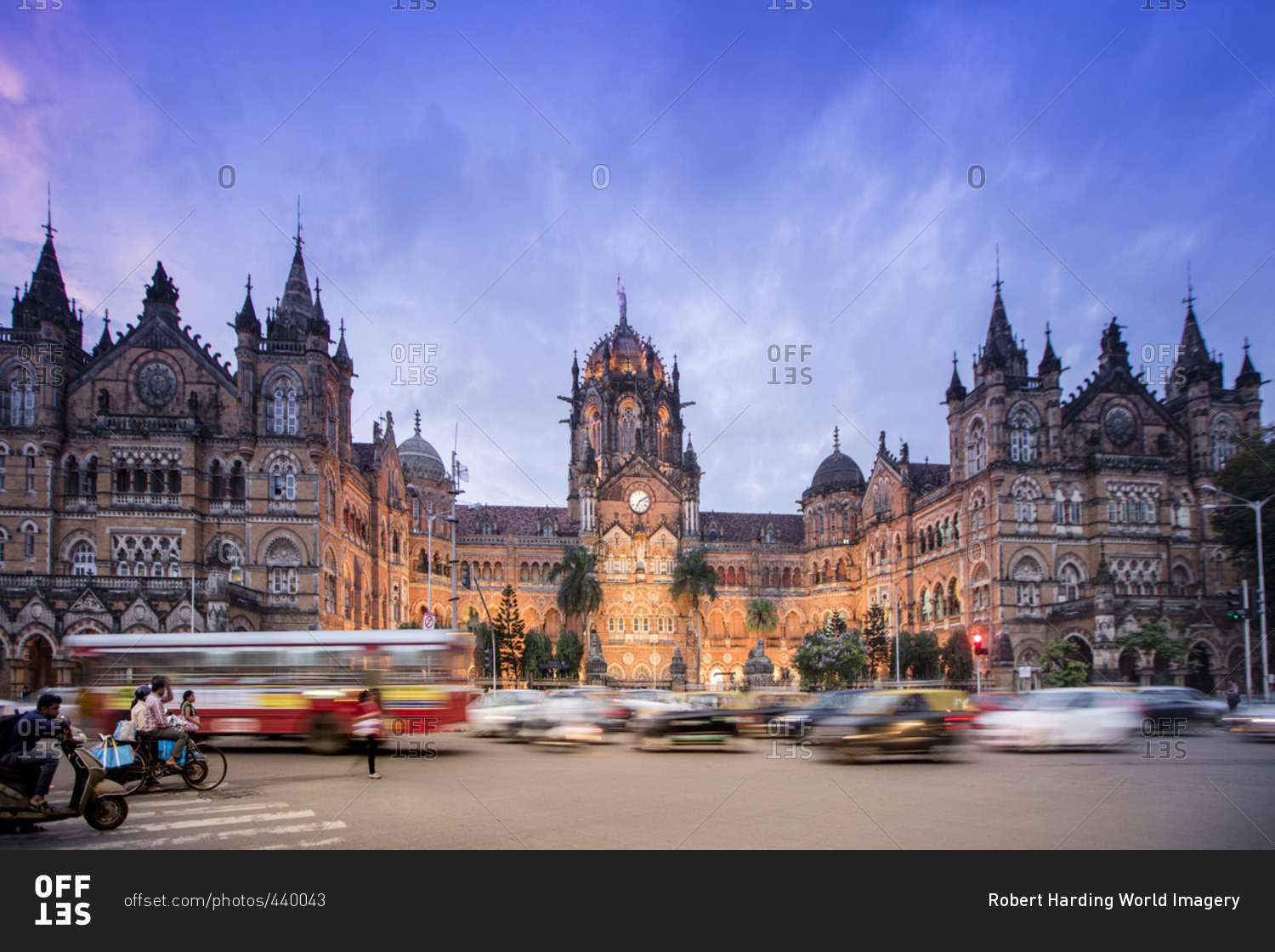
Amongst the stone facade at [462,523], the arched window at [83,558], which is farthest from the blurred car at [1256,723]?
the arched window at [83,558]

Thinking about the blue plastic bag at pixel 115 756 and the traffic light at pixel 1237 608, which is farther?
the traffic light at pixel 1237 608

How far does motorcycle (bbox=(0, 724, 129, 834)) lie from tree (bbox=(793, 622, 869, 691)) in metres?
54.3

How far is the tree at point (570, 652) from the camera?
76.2 metres

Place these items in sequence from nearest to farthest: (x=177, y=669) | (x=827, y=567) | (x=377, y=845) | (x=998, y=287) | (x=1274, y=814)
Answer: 1. (x=377, y=845)
2. (x=1274, y=814)
3. (x=177, y=669)
4. (x=998, y=287)
5. (x=827, y=567)

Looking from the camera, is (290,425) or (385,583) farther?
(385,583)

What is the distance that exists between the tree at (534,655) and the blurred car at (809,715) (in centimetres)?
4647

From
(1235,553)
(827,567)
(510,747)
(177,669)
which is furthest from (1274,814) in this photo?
(827,567)

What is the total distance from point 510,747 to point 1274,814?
1838cm

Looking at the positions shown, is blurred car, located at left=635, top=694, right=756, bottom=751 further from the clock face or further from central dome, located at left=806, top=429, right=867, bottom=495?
central dome, located at left=806, top=429, right=867, bottom=495

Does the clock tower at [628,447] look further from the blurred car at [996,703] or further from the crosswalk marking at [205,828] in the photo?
the crosswalk marking at [205,828]

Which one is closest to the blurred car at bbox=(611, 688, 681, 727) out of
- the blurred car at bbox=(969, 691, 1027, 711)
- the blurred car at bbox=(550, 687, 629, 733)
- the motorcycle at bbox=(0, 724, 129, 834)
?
the blurred car at bbox=(550, 687, 629, 733)

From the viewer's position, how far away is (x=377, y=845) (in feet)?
35.7

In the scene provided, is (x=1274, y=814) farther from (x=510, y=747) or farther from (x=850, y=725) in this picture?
(x=510, y=747)

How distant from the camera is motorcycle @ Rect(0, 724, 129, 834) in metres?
11.5
